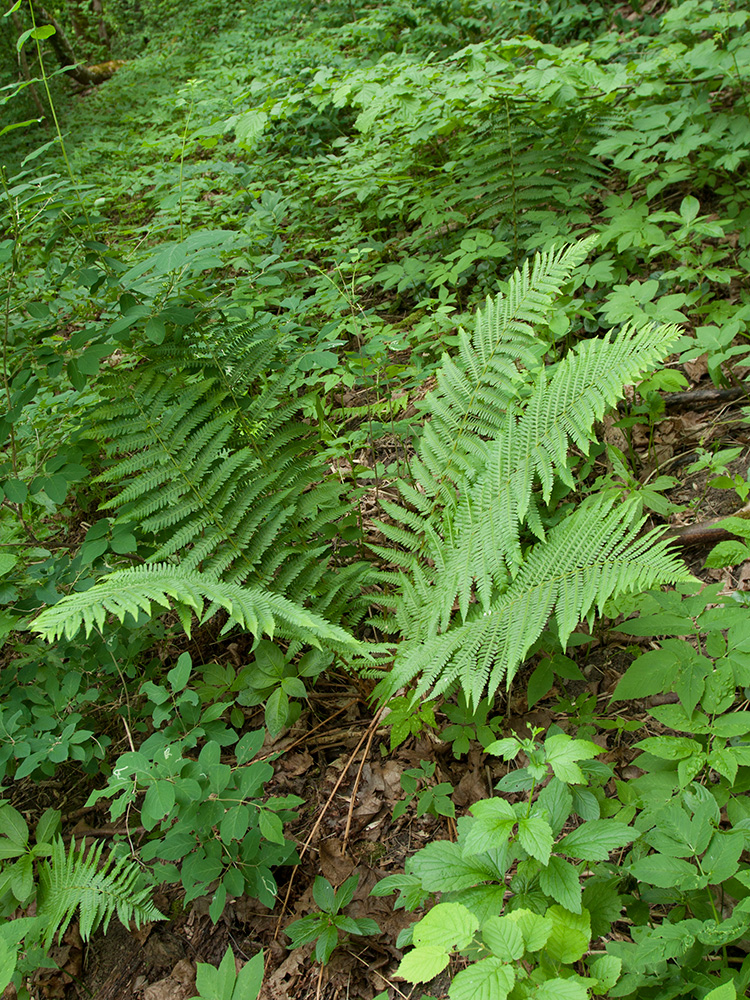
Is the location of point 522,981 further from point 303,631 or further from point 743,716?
point 303,631

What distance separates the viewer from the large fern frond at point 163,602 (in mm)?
1209

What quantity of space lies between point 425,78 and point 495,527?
8.29 feet

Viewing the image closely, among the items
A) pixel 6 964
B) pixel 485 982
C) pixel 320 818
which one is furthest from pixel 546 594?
pixel 6 964

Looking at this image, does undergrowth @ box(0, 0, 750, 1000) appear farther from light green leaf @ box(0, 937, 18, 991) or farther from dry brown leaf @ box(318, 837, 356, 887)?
dry brown leaf @ box(318, 837, 356, 887)

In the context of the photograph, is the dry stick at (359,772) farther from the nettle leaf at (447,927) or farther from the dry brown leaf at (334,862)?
the nettle leaf at (447,927)

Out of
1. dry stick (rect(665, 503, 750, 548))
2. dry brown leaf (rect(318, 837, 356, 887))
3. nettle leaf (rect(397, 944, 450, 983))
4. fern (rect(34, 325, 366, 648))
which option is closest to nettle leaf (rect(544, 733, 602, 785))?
nettle leaf (rect(397, 944, 450, 983))

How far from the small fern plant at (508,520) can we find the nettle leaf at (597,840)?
0.33 meters

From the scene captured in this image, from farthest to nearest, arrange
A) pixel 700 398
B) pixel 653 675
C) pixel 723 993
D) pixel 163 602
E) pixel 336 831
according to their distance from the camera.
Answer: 1. pixel 700 398
2. pixel 336 831
3. pixel 653 675
4. pixel 163 602
5. pixel 723 993

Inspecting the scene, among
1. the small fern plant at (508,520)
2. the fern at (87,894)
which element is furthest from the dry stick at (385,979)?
the small fern plant at (508,520)

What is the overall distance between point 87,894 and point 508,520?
4.51ft

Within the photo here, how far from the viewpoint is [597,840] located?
107cm

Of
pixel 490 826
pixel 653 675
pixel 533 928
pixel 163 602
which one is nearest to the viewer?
pixel 533 928

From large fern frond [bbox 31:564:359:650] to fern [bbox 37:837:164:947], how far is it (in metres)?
0.65

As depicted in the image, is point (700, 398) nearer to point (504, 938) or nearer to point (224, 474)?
point (224, 474)
